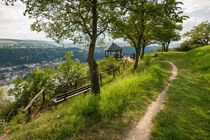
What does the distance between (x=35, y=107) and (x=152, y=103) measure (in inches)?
352

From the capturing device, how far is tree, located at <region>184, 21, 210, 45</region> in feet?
111

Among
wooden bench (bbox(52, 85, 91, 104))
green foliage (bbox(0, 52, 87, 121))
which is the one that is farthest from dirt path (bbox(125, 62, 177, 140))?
green foliage (bbox(0, 52, 87, 121))

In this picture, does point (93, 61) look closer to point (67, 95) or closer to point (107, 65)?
point (67, 95)

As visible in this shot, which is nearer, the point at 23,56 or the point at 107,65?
the point at 107,65

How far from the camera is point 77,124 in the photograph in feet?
12.2

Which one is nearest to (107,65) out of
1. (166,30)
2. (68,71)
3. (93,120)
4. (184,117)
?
(68,71)

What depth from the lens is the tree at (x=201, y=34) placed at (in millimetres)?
33734

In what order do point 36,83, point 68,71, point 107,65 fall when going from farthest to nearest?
1. point 107,65
2. point 68,71
3. point 36,83

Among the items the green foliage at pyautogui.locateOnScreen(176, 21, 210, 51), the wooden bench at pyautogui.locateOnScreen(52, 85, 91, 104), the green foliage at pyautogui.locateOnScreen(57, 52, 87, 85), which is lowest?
the wooden bench at pyautogui.locateOnScreen(52, 85, 91, 104)

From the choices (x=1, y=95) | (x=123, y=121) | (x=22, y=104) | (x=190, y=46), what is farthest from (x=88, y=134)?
(x=190, y=46)

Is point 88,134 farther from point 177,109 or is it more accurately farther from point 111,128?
point 177,109

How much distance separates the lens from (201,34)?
114 ft

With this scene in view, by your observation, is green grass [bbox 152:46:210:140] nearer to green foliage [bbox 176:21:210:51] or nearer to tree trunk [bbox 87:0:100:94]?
tree trunk [bbox 87:0:100:94]

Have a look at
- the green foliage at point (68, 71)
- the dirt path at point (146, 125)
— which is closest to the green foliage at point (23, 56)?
the green foliage at point (68, 71)
